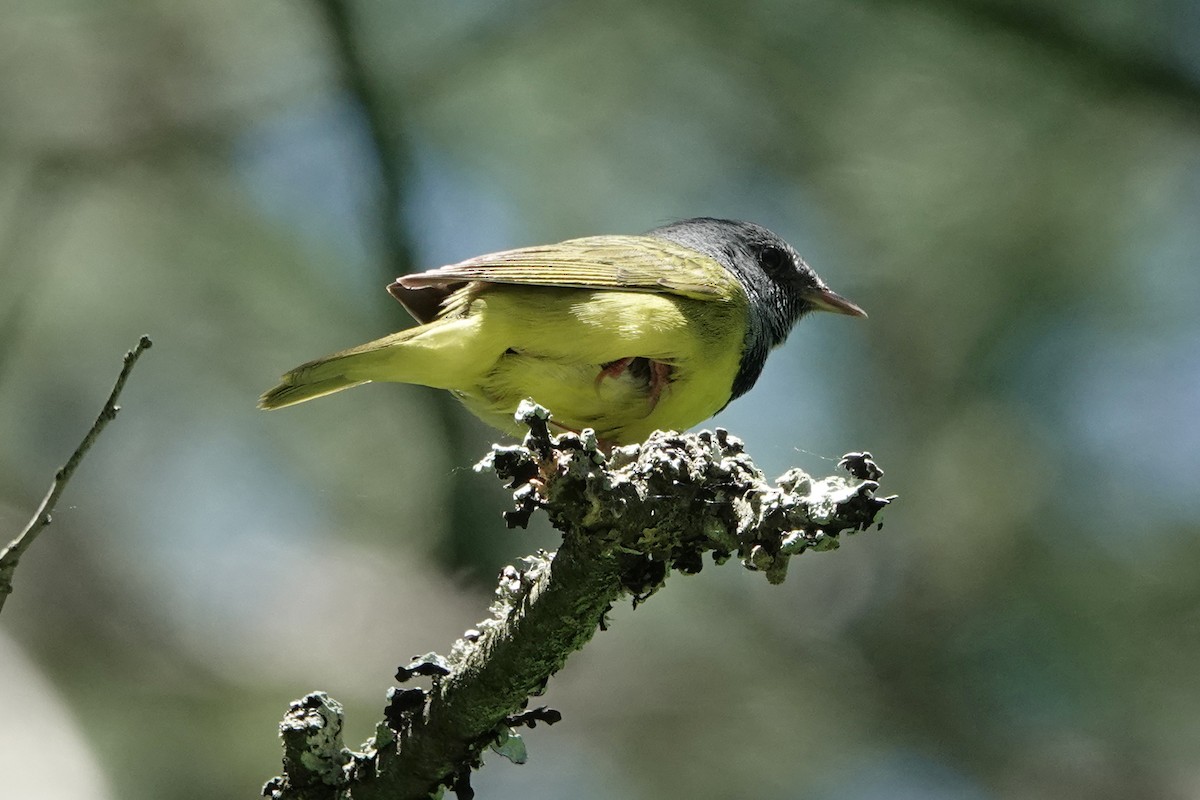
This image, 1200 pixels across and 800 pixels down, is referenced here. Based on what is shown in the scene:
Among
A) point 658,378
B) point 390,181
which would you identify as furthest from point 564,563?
point 390,181

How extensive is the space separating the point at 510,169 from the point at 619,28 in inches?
26.3

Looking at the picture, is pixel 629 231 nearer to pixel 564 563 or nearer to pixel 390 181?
pixel 390 181

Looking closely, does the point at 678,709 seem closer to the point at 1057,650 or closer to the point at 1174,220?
the point at 1057,650

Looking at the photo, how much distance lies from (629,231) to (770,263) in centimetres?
56

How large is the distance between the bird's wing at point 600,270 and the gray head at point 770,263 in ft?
1.05

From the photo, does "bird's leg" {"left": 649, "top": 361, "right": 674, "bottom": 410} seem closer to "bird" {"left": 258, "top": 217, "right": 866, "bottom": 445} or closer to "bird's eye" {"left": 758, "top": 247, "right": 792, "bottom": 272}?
"bird" {"left": 258, "top": 217, "right": 866, "bottom": 445}

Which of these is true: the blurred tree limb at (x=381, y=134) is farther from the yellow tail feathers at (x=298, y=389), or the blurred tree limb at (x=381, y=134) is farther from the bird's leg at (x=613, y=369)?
the bird's leg at (x=613, y=369)

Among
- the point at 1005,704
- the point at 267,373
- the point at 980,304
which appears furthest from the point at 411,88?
the point at 1005,704

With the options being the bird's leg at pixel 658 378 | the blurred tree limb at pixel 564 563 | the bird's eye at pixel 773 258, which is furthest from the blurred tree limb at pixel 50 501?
the bird's eye at pixel 773 258

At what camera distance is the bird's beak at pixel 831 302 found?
13.9ft

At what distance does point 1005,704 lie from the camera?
4.06 m

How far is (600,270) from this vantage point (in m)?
3.38

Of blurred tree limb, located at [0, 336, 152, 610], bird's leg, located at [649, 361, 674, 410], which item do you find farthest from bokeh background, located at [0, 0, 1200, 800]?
blurred tree limb, located at [0, 336, 152, 610]

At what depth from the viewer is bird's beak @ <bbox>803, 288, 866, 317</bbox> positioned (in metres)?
4.23
